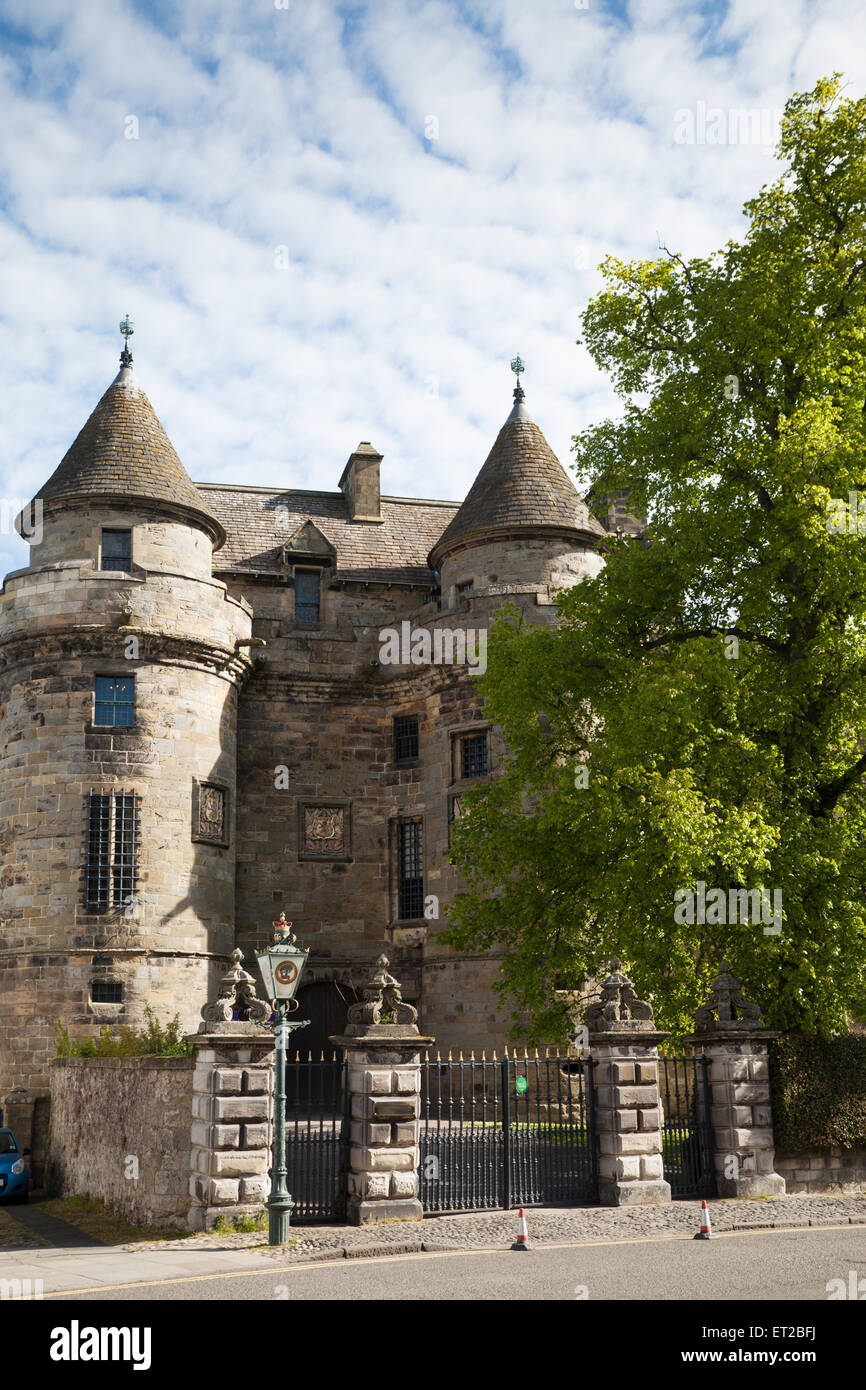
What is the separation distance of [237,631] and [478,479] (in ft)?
23.7

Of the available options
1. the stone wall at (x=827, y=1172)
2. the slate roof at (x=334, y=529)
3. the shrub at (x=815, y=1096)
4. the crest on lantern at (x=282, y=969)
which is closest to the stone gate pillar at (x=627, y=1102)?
the shrub at (x=815, y=1096)

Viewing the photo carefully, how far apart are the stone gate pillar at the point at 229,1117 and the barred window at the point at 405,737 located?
16.4 m

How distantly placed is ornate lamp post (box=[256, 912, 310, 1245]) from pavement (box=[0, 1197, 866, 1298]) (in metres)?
0.27

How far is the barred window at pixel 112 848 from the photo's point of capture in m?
25.1

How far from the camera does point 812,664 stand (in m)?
17.6

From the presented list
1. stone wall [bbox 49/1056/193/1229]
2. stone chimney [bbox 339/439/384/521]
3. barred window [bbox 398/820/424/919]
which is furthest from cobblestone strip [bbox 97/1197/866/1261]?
stone chimney [bbox 339/439/384/521]

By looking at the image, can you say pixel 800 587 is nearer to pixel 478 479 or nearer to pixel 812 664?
pixel 812 664

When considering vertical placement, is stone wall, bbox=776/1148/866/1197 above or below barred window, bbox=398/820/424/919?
below

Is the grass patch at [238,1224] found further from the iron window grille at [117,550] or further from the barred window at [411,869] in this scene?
the iron window grille at [117,550]

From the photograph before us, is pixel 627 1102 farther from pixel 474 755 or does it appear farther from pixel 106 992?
pixel 474 755

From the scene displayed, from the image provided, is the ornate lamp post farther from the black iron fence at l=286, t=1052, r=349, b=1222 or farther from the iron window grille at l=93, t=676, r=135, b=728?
the iron window grille at l=93, t=676, r=135, b=728

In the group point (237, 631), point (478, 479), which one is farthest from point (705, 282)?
point (237, 631)

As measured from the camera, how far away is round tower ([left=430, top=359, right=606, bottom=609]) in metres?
28.9

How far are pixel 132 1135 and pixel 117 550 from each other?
14482 millimetres
